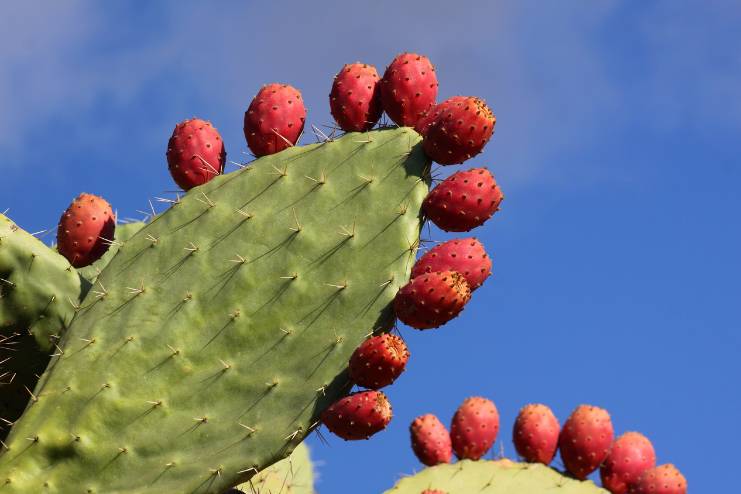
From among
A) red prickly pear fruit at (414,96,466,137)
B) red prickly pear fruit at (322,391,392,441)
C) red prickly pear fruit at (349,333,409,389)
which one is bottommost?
red prickly pear fruit at (322,391,392,441)

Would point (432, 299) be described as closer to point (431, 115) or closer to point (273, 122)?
point (431, 115)

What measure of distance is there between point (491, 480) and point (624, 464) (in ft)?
1.85

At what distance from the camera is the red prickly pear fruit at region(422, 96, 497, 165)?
3.40 meters

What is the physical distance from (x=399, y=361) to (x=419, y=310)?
0.14 metres

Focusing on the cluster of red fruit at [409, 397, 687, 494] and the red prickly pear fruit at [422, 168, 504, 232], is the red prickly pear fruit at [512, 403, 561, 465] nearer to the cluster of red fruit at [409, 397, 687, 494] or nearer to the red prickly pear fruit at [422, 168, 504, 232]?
the cluster of red fruit at [409, 397, 687, 494]

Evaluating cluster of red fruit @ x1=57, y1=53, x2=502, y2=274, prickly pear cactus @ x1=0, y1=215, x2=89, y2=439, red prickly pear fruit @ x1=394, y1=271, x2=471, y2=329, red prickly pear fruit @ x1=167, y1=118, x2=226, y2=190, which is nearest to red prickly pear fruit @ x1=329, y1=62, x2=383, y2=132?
cluster of red fruit @ x1=57, y1=53, x2=502, y2=274

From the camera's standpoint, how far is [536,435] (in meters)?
4.68

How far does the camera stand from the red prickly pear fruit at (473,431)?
465cm

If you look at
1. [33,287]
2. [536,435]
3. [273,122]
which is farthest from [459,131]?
[536,435]

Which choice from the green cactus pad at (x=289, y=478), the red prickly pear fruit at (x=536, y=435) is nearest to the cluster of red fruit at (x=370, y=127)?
the green cactus pad at (x=289, y=478)

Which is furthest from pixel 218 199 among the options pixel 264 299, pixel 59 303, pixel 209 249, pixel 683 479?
pixel 683 479

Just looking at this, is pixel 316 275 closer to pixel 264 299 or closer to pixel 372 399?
pixel 264 299

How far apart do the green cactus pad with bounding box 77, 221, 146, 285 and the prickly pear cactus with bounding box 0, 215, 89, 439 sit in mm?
253

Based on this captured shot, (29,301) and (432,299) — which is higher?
(29,301)
